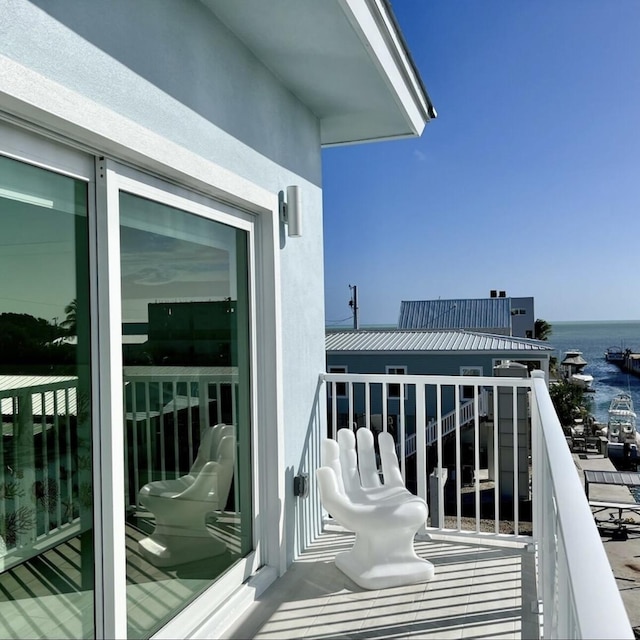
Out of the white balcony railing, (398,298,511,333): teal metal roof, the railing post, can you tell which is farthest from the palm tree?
(398,298,511,333): teal metal roof

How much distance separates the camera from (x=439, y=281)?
43.8m

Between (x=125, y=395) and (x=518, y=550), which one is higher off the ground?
(x=125, y=395)

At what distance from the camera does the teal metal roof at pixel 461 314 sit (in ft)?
88.2

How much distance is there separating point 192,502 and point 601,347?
91482mm

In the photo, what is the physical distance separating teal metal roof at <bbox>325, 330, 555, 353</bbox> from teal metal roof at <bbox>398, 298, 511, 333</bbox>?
9346mm

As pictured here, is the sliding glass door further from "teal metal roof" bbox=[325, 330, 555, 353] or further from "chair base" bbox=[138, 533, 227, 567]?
"teal metal roof" bbox=[325, 330, 555, 353]

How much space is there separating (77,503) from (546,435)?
1.55m

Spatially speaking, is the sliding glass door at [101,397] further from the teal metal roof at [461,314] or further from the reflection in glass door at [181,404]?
the teal metal roof at [461,314]

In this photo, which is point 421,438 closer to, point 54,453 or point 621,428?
point 54,453

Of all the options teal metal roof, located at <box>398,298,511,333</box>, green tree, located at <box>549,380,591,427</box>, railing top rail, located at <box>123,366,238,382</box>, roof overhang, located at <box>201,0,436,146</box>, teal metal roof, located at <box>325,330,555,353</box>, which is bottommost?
green tree, located at <box>549,380,591,427</box>

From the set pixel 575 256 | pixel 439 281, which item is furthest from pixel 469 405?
pixel 575 256

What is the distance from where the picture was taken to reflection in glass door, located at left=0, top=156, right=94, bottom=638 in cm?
174

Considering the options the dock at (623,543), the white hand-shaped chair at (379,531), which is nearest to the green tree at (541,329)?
the dock at (623,543)

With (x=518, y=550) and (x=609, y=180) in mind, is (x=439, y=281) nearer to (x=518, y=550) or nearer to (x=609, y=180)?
(x=609, y=180)
